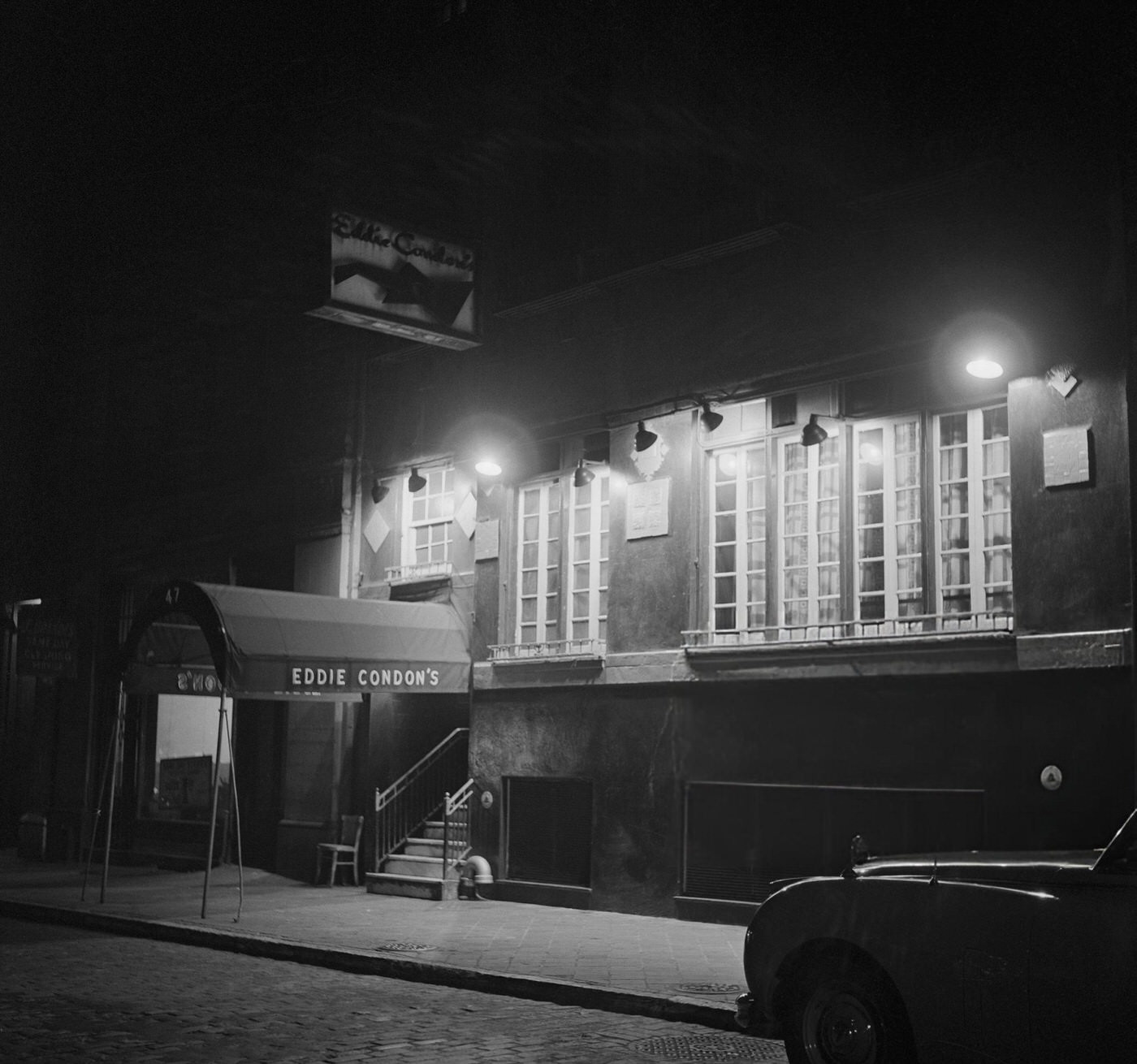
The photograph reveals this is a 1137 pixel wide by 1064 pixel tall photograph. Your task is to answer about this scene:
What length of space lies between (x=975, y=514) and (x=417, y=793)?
8.57 metres

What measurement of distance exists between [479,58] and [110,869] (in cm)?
1307

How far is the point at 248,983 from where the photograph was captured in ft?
36.1

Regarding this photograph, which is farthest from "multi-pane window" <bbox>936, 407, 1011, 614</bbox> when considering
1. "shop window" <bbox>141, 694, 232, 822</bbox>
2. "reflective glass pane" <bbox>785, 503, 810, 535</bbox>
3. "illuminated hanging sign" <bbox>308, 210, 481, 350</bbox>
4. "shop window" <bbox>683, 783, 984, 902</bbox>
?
"shop window" <bbox>141, 694, 232, 822</bbox>

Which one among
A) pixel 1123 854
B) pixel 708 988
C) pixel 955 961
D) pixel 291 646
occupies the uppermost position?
pixel 291 646

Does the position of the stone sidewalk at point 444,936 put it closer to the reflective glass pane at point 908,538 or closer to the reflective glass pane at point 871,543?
the reflective glass pane at point 871,543

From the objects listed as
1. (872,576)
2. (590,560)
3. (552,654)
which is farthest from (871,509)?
(552,654)

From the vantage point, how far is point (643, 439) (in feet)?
51.6

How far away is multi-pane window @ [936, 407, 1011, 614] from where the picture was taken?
→ 13.1 meters

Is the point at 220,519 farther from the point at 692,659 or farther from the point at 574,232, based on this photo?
the point at 692,659

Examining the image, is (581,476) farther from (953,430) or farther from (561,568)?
(953,430)

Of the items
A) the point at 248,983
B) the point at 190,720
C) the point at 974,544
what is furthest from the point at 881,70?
the point at 190,720

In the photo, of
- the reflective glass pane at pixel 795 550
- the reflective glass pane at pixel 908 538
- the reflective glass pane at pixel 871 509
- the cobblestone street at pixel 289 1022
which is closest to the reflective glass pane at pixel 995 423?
the reflective glass pane at pixel 908 538

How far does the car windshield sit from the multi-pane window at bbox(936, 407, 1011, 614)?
716cm

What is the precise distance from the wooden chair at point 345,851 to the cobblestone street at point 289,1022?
20.0ft
